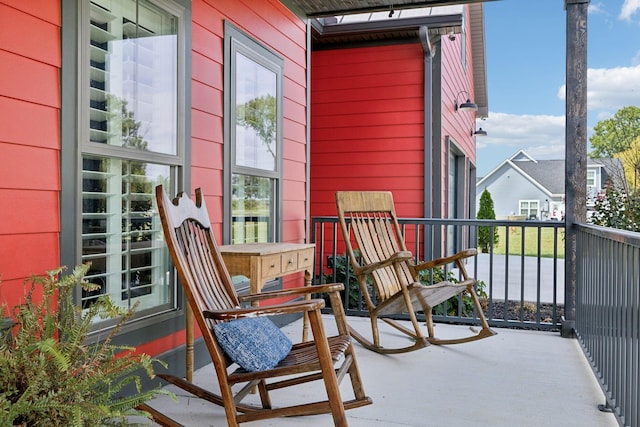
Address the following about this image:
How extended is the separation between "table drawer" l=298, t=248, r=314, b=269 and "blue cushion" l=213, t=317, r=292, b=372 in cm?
138

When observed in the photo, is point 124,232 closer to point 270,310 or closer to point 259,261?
point 259,261

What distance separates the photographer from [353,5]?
4715mm

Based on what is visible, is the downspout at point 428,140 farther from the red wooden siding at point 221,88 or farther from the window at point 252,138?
→ the window at point 252,138

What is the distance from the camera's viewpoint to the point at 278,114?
451 cm

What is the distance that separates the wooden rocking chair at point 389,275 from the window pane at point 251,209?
Answer: 556 mm

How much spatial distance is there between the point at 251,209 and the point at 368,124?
2786mm

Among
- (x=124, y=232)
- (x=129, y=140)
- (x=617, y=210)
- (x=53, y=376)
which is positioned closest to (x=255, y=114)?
(x=129, y=140)

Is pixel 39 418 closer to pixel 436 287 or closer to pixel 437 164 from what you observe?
pixel 436 287

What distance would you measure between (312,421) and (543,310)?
182 inches

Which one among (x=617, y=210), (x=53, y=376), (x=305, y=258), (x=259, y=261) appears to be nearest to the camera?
(x=53, y=376)

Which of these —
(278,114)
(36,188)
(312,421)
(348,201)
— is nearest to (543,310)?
(348,201)

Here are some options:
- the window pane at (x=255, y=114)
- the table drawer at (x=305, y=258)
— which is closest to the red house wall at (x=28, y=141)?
the table drawer at (x=305, y=258)

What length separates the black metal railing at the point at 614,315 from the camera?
207cm

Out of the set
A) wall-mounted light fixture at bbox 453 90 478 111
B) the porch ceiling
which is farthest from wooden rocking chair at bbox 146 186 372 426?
wall-mounted light fixture at bbox 453 90 478 111
